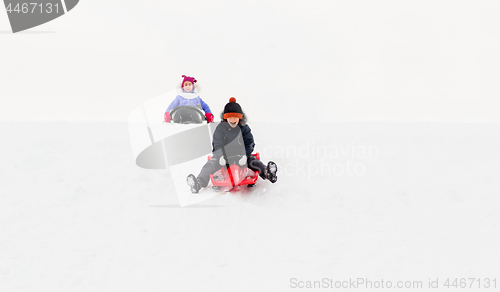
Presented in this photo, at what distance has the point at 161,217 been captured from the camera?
398 centimetres

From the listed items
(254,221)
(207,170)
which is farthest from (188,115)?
(254,221)

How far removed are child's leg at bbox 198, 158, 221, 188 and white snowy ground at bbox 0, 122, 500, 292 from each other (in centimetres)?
40

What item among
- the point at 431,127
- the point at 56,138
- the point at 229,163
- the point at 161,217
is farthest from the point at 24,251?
the point at 431,127

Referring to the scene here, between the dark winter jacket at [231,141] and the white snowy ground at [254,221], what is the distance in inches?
23.4

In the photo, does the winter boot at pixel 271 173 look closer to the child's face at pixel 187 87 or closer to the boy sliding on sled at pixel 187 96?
the boy sliding on sled at pixel 187 96

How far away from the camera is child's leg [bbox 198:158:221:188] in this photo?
468 centimetres

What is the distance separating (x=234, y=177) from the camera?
4707 mm

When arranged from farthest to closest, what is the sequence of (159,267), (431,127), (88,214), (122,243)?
(431,127) → (88,214) → (122,243) → (159,267)

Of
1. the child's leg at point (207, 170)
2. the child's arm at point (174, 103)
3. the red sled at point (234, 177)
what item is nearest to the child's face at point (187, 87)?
the child's arm at point (174, 103)

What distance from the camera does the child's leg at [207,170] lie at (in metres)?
4.68

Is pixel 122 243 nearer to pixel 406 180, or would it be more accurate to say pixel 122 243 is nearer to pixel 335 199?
pixel 335 199

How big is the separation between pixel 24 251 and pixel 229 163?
8.25 feet

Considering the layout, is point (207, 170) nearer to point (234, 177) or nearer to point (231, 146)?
point (234, 177)

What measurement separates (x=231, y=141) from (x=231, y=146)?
2.8 inches
